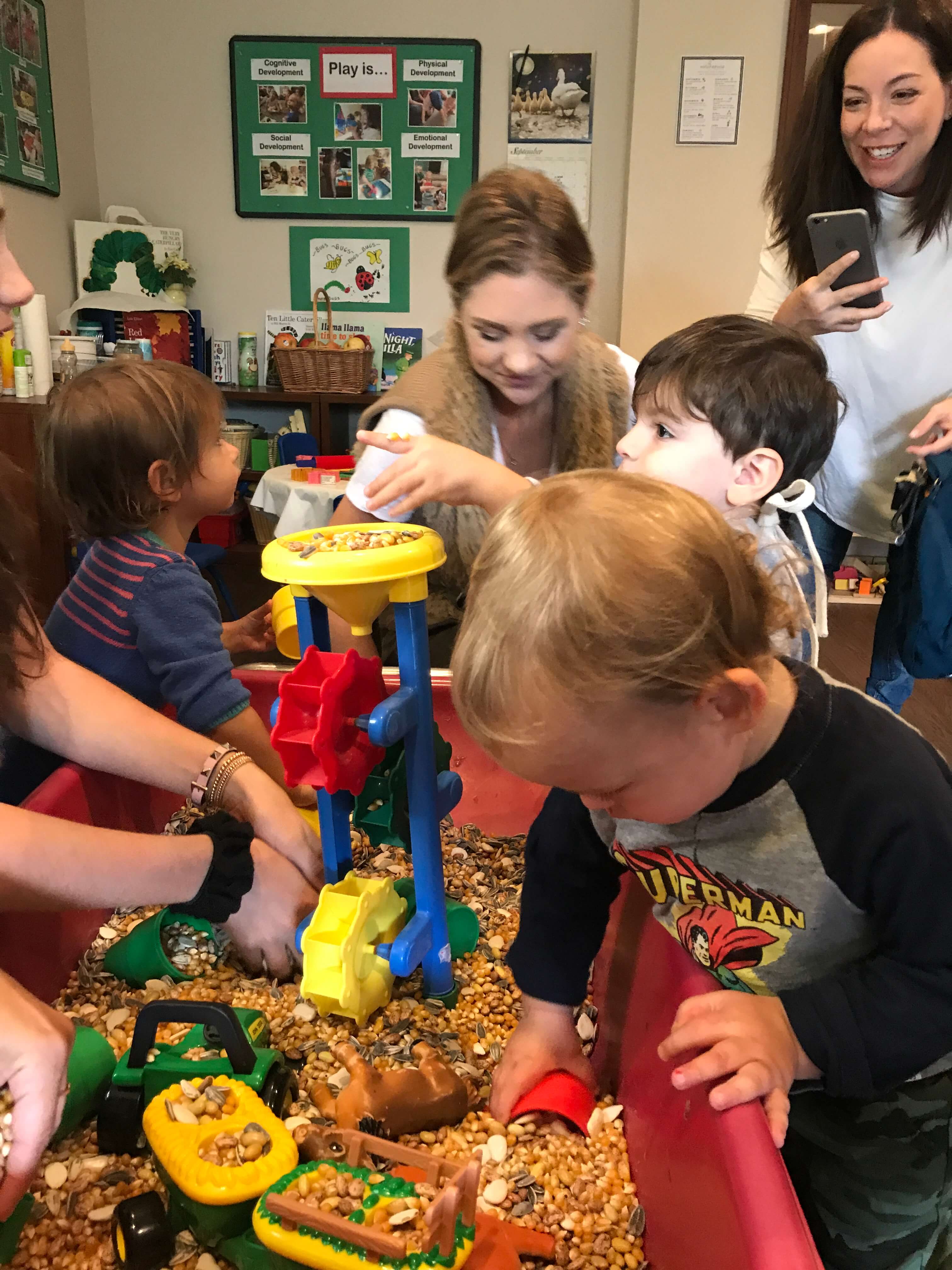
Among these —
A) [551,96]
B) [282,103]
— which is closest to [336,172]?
[282,103]

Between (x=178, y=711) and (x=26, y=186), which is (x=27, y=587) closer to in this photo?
(x=178, y=711)

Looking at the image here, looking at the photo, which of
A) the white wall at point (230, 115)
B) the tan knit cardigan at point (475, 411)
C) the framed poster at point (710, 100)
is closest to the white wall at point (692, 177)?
the framed poster at point (710, 100)

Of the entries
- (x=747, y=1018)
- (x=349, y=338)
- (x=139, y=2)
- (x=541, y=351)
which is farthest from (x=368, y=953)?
(x=139, y=2)

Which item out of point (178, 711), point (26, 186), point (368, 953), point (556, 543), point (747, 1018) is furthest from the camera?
point (26, 186)

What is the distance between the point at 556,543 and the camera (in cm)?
49

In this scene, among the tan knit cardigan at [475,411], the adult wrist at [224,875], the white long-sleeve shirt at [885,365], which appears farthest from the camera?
the white long-sleeve shirt at [885,365]

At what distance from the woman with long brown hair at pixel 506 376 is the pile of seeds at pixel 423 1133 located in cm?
43

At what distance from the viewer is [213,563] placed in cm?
260

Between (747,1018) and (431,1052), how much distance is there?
12.6 inches

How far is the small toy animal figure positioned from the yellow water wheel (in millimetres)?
52

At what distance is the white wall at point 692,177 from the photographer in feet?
10.0

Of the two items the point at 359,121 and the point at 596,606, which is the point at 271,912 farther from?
the point at 359,121

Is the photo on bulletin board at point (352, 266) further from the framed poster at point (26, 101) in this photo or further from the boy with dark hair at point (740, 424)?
the boy with dark hair at point (740, 424)

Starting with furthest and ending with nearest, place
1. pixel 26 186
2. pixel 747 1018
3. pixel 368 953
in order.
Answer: pixel 26 186 < pixel 368 953 < pixel 747 1018
